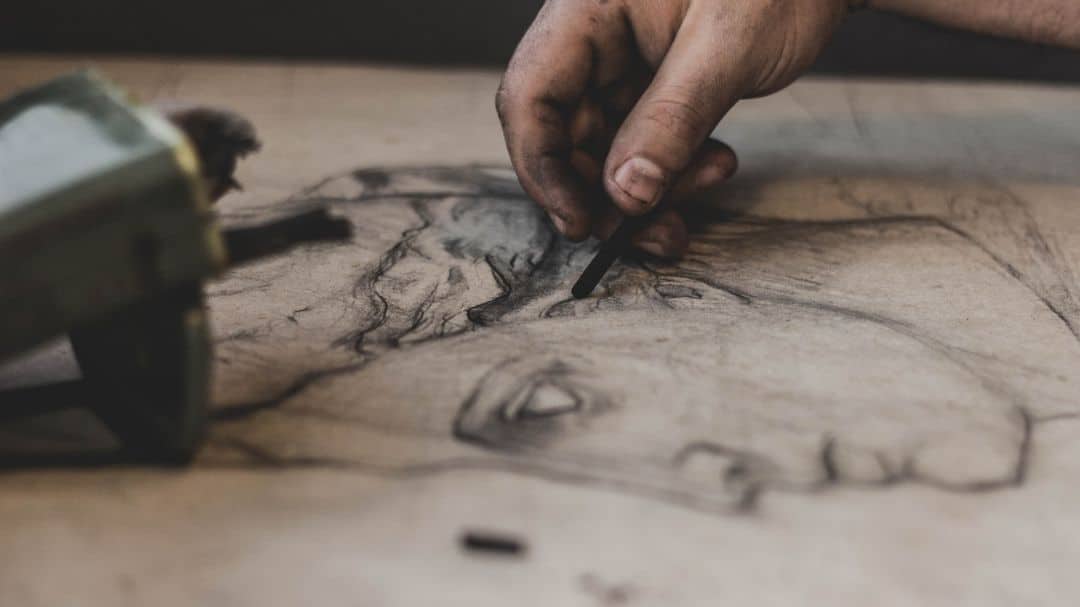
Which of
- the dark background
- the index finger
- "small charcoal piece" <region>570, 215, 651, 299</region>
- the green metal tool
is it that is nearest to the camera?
the green metal tool

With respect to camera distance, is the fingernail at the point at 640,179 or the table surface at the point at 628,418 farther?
the fingernail at the point at 640,179

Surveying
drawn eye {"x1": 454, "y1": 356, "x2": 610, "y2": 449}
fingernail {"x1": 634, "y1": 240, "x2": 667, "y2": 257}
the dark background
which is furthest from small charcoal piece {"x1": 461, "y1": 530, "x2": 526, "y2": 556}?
the dark background

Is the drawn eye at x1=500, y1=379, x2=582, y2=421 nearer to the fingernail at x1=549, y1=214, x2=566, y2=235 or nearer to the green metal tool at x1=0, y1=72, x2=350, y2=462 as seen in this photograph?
the green metal tool at x1=0, y1=72, x2=350, y2=462

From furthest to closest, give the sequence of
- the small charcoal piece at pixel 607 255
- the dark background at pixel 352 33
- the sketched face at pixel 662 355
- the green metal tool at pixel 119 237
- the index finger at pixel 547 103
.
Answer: the dark background at pixel 352 33, the index finger at pixel 547 103, the small charcoal piece at pixel 607 255, the sketched face at pixel 662 355, the green metal tool at pixel 119 237

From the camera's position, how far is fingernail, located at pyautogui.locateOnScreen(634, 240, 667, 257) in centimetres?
127

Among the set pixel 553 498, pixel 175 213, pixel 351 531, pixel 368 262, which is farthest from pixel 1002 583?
pixel 368 262

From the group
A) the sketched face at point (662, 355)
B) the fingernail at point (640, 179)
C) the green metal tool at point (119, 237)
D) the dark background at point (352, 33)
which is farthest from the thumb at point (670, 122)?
the dark background at point (352, 33)

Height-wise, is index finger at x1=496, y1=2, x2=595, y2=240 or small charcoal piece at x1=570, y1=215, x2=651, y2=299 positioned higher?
index finger at x1=496, y1=2, x2=595, y2=240

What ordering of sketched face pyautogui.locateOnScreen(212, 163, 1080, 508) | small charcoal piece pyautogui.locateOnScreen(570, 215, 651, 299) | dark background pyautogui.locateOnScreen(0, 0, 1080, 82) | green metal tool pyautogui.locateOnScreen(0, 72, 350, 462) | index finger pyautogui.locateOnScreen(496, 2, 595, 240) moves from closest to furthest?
1. green metal tool pyautogui.locateOnScreen(0, 72, 350, 462)
2. sketched face pyautogui.locateOnScreen(212, 163, 1080, 508)
3. small charcoal piece pyautogui.locateOnScreen(570, 215, 651, 299)
4. index finger pyautogui.locateOnScreen(496, 2, 595, 240)
5. dark background pyautogui.locateOnScreen(0, 0, 1080, 82)

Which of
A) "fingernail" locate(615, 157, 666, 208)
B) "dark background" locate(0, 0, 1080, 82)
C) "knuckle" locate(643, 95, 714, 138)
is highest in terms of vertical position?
"knuckle" locate(643, 95, 714, 138)

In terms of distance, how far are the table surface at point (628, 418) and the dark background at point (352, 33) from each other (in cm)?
61

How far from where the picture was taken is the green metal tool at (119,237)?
0.71 metres

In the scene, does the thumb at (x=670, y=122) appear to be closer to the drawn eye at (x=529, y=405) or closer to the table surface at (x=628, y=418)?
the table surface at (x=628, y=418)

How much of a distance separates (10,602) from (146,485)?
14 cm
